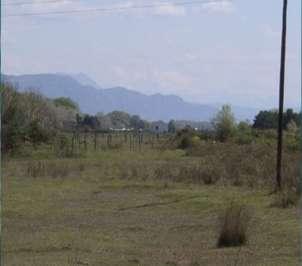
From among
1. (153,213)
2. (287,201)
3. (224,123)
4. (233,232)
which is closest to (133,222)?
(153,213)

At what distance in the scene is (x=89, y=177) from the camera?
36.2 metres

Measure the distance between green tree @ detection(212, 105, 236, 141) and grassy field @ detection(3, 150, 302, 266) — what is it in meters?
43.8

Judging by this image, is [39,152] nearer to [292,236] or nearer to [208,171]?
[208,171]

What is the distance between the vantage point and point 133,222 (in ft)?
64.7

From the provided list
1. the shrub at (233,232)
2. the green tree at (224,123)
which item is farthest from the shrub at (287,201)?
the green tree at (224,123)

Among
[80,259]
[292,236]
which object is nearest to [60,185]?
[292,236]

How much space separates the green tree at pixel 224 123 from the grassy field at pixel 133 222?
4380 centimetres

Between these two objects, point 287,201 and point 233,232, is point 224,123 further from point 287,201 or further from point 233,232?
point 233,232

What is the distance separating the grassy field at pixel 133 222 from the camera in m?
13.3

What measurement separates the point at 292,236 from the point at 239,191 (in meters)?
12.8

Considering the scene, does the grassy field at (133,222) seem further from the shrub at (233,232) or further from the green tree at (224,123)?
the green tree at (224,123)

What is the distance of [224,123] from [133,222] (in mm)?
61132

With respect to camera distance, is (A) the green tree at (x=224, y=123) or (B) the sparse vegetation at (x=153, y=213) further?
(A) the green tree at (x=224, y=123)

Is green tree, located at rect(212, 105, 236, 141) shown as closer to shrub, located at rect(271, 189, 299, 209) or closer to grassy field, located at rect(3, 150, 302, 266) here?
grassy field, located at rect(3, 150, 302, 266)
